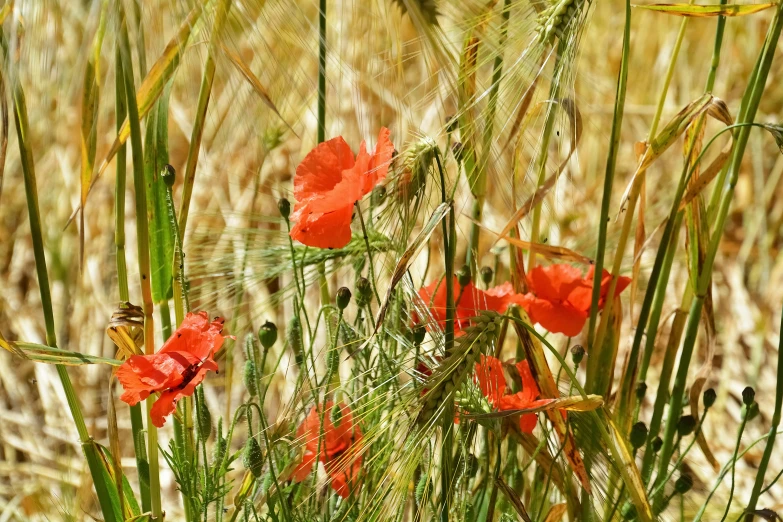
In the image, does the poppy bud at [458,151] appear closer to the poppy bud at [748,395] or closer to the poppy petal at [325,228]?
the poppy petal at [325,228]

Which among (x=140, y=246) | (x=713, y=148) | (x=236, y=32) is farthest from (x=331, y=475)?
(x=713, y=148)

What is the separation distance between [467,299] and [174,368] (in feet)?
0.85

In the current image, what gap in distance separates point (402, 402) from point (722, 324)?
63.7 inches

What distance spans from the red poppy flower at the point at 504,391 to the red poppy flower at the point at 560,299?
0.05 metres

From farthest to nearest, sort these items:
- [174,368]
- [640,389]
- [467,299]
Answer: [640,389] → [467,299] → [174,368]

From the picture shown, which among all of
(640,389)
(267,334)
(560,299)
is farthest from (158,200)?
(640,389)

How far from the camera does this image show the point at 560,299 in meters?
0.91

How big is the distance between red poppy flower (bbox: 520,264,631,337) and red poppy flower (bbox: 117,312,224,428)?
291 mm

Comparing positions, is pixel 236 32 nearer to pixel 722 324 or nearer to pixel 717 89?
pixel 722 324

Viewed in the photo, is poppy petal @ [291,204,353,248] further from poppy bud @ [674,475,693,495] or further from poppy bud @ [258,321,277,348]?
poppy bud @ [674,475,693,495]

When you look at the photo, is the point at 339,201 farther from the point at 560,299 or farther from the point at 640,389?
the point at 640,389

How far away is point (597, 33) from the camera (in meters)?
2.52

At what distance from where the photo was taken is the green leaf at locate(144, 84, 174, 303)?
2.80 feet

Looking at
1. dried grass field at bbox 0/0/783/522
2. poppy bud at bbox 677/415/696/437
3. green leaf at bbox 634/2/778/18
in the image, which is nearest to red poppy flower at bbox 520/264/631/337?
dried grass field at bbox 0/0/783/522
